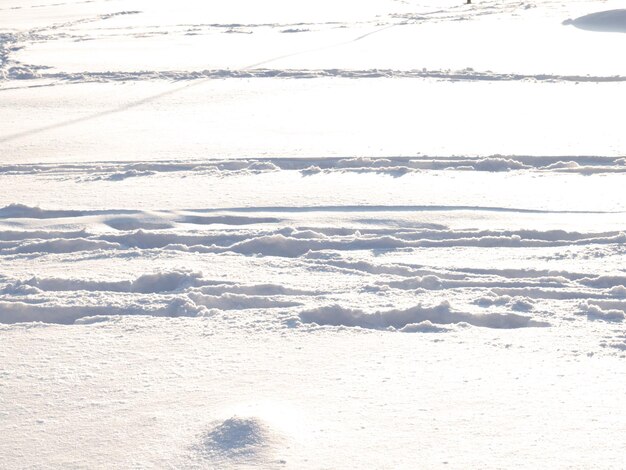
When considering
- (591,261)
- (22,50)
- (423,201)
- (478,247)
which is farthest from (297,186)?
(22,50)

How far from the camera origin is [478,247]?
472 cm

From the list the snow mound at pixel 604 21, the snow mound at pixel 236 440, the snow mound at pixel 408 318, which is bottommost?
the snow mound at pixel 236 440

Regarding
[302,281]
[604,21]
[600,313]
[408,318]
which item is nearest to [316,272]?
[302,281]

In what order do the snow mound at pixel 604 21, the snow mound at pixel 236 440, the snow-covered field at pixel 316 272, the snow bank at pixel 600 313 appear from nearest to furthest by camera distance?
1. the snow mound at pixel 236 440
2. the snow-covered field at pixel 316 272
3. the snow bank at pixel 600 313
4. the snow mound at pixel 604 21

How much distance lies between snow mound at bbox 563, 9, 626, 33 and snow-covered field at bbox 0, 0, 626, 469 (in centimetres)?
378

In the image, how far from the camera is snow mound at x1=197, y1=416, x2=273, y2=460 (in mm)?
2828

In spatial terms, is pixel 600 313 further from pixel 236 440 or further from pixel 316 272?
pixel 236 440

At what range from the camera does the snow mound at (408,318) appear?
3814 mm

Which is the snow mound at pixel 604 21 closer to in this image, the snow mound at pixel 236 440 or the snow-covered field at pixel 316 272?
the snow-covered field at pixel 316 272

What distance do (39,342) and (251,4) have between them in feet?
52.3

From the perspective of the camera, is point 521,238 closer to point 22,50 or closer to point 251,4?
point 22,50

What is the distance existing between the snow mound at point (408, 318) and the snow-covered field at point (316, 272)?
1 centimetres

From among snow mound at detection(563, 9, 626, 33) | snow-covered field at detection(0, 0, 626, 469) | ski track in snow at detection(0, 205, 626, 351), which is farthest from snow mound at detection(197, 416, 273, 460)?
snow mound at detection(563, 9, 626, 33)


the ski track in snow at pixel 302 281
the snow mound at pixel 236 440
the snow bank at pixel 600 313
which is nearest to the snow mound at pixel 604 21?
the ski track in snow at pixel 302 281
